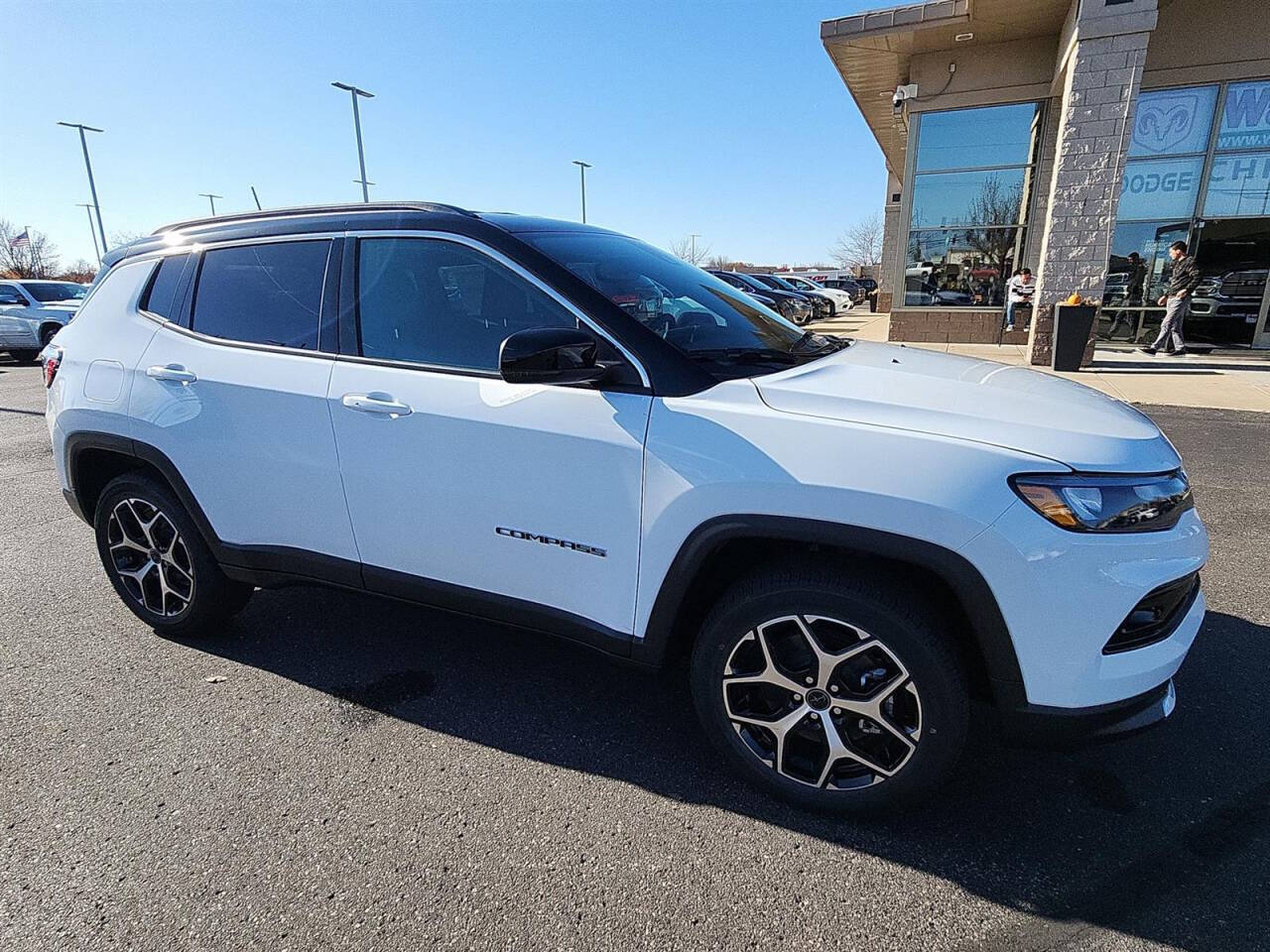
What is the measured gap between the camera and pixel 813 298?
75.9 feet

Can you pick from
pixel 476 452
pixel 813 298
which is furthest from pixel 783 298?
pixel 476 452

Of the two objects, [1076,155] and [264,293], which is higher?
[1076,155]

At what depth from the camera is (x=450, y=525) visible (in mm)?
2465

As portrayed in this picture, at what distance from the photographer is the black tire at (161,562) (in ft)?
10.2

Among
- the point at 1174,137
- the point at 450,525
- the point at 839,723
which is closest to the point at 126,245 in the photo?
the point at 450,525

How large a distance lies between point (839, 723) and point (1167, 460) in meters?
1.21

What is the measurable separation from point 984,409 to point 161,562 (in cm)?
343

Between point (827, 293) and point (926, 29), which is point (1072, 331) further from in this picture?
point (827, 293)

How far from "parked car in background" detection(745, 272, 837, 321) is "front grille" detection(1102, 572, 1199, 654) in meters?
20.1

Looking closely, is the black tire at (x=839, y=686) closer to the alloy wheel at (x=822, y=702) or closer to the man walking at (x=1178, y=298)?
the alloy wheel at (x=822, y=702)

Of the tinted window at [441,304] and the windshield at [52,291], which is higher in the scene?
the windshield at [52,291]

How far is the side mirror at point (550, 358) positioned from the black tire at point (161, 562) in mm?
1893

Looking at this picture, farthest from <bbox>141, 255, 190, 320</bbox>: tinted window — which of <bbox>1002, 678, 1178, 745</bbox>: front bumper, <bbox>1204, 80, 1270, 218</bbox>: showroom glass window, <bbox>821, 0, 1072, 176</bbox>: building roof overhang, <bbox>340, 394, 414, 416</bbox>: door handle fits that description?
<bbox>1204, 80, 1270, 218</bbox>: showroom glass window

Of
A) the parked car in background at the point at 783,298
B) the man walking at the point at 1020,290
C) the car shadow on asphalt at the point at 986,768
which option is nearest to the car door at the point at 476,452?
the car shadow on asphalt at the point at 986,768
